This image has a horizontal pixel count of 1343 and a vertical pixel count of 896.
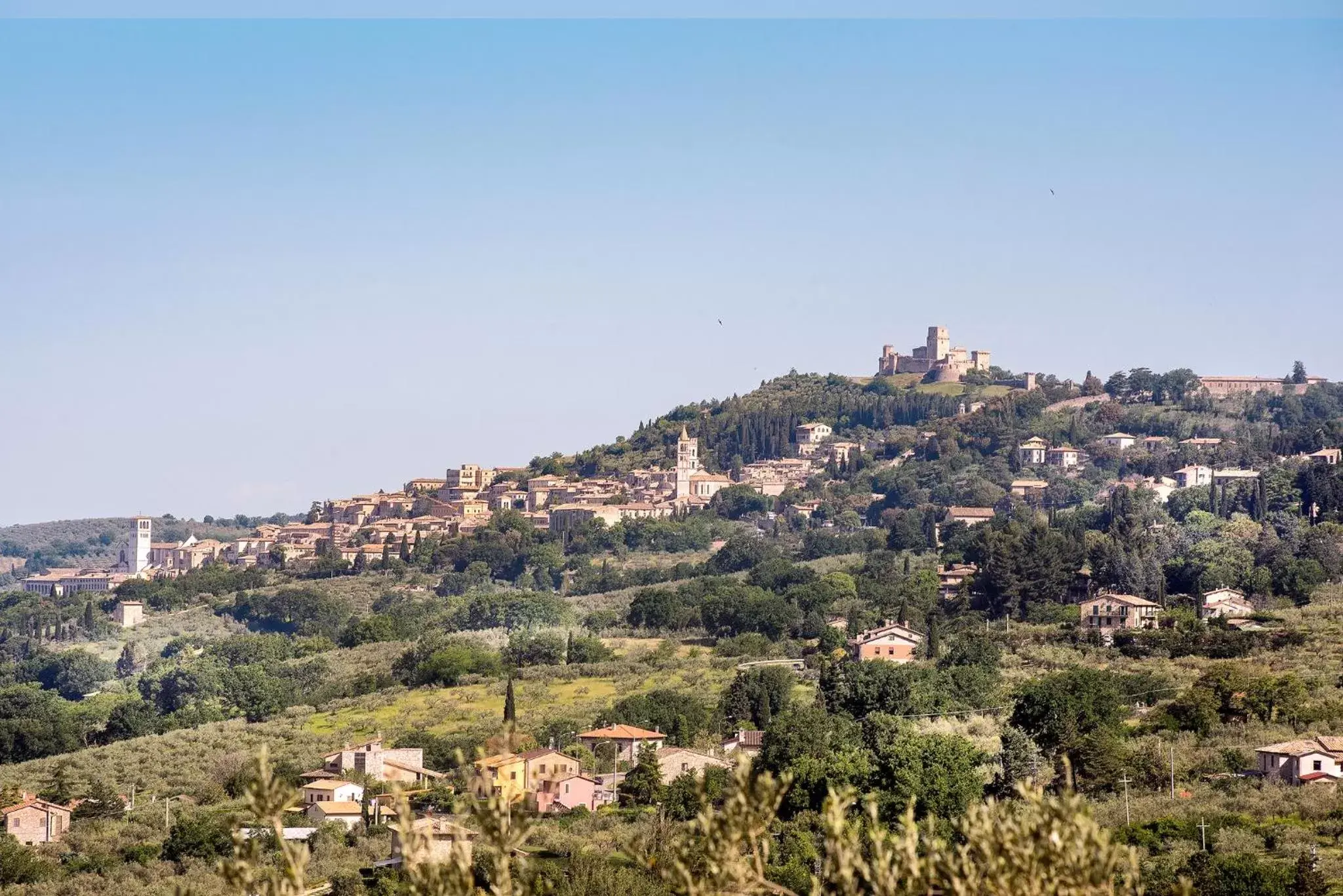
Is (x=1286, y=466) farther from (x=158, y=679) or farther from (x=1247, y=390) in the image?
(x=158, y=679)

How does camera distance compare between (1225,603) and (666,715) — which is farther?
(1225,603)

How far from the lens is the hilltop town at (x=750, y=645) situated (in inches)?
1638

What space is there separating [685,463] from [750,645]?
71.2 metres

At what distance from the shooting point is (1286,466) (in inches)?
A: 4370

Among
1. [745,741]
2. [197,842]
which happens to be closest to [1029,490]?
[745,741]

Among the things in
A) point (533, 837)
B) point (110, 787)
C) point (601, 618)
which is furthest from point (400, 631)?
point (533, 837)

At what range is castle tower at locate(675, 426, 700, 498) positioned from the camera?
14000cm

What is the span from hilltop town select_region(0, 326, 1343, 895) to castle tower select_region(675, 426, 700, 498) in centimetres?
28

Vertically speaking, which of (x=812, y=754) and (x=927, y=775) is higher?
(x=927, y=775)

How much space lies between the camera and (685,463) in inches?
5640

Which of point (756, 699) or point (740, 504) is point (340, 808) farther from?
point (740, 504)

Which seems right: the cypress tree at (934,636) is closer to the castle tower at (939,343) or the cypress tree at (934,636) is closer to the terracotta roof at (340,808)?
the terracotta roof at (340,808)

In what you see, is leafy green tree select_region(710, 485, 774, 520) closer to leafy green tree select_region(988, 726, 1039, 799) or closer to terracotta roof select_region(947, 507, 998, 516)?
terracotta roof select_region(947, 507, 998, 516)

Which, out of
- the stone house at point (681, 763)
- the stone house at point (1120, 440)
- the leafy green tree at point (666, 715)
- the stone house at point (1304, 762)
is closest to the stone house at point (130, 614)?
the leafy green tree at point (666, 715)
